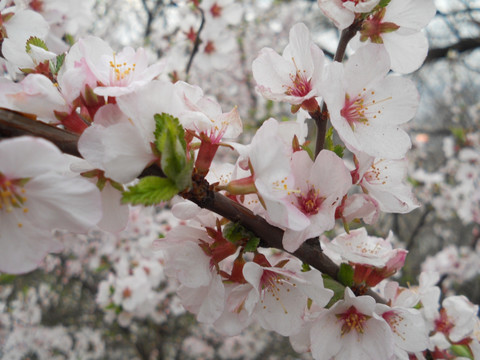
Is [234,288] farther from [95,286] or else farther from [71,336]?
[71,336]

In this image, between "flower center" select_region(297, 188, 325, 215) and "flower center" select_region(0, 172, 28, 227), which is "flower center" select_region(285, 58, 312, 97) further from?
"flower center" select_region(0, 172, 28, 227)

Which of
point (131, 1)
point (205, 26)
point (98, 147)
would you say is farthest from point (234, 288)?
point (131, 1)

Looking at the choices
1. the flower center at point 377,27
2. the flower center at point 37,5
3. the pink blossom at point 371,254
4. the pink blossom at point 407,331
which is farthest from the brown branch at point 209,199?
the flower center at point 37,5

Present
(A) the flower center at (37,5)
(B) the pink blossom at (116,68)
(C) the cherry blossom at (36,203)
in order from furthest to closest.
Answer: (A) the flower center at (37,5)
(B) the pink blossom at (116,68)
(C) the cherry blossom at (36,203)

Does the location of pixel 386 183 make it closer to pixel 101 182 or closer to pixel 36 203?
pixel 101 182

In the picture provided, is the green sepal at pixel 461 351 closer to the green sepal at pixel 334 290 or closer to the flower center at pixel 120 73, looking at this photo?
the green sepal at pixel 334 290

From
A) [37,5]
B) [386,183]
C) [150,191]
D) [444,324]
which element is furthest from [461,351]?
[37,5]
